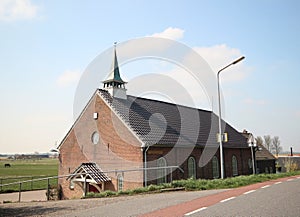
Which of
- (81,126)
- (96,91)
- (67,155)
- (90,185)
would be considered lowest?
(90,185)

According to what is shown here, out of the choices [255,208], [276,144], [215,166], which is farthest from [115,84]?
[276,144]

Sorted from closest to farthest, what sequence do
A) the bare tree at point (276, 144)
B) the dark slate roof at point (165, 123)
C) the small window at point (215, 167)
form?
the dark slate roof at point (165, 123) < the small window at point (215, 167) < the bare tree at point (276, 144)

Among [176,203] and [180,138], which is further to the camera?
[180,138]

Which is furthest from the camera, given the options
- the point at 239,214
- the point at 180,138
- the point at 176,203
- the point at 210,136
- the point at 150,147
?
the point at 210,136

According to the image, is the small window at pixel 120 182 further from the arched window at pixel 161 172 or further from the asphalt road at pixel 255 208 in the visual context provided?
the asphalt road at pixel 255 208

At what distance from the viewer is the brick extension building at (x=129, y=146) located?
20.7m

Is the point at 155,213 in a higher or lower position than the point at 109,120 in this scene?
lower

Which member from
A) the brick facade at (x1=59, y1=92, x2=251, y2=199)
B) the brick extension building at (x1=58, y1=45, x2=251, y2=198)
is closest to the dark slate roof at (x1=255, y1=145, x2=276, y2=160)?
the brick extension building at (x1=58, y1=45, x2=251, y2=198)

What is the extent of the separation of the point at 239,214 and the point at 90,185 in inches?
644

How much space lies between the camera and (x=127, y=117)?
22406 millimetres

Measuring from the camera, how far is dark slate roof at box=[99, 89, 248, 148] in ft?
72.7

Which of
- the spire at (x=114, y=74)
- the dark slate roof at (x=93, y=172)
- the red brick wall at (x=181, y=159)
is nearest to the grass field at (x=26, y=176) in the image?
the dark slate roof at (x=93, y=172)

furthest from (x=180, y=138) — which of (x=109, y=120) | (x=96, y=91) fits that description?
(x=96, y=91)

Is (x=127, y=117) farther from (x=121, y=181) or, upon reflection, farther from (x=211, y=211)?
(x=211, y=211)
